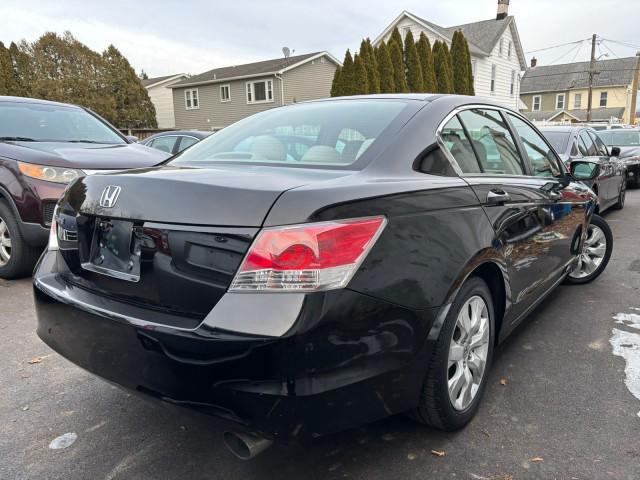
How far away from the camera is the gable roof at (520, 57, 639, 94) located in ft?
166

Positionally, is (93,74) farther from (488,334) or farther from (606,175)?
(488,334)

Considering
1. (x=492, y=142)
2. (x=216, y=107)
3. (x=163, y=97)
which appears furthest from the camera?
(x=163, y=97)

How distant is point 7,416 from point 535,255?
9.93 ft

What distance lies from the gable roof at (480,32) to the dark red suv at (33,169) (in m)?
25.6

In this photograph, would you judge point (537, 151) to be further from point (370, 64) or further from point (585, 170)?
point (370, 64)

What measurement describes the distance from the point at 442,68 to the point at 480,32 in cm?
981

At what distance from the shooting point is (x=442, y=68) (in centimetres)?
2361

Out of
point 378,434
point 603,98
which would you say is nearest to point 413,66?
point 378,434

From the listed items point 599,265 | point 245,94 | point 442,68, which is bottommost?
point 599,265

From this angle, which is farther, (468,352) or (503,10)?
(503,10)

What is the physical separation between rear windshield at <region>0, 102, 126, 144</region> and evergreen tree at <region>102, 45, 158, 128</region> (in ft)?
103

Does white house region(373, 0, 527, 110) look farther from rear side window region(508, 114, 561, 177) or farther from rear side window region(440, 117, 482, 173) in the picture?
rear side window region(440, 117, 482, 173)

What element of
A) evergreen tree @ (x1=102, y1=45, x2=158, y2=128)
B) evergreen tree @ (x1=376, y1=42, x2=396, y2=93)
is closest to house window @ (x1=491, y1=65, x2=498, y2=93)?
evergreen tree @ (x1=376, y1=42, x2=396, y2=93)

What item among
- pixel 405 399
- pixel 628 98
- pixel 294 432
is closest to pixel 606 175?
pixel 405 399
